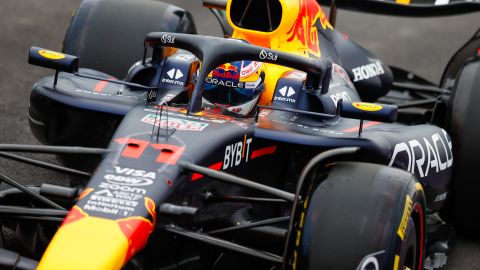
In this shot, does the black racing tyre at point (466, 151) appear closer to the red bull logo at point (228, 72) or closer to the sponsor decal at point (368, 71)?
the sponsor decal at point (368, 71)

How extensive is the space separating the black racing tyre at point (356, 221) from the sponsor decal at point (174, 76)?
67.0 inches

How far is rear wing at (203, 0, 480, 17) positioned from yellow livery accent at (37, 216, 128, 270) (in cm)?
464

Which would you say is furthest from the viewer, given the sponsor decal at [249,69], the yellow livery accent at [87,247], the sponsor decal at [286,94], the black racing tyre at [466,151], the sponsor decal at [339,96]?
the black racing tyre at [466,151]

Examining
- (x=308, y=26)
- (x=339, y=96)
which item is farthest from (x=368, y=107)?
(x=308, y=26)

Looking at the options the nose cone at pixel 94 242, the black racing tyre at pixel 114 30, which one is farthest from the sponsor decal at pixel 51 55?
the nose cone at pixel 94 242

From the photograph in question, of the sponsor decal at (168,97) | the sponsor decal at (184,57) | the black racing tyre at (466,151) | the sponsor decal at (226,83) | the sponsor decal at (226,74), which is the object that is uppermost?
the sponsor decal at (226,74)

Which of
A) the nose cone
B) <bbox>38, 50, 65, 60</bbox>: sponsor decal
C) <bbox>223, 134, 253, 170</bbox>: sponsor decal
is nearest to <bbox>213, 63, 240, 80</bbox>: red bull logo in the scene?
<bbox>223, 134, 253, 170</bbox>: sponsor decal

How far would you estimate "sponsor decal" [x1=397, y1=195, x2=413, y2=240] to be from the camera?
5113 millimetres

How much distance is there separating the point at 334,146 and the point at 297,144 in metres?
0.23

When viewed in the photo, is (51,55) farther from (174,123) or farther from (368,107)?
(368,107)

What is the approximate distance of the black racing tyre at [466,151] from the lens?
7156 mm

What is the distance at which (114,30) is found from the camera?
821 cm

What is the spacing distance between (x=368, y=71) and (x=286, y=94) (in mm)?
1847

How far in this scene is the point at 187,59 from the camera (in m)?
6.85
